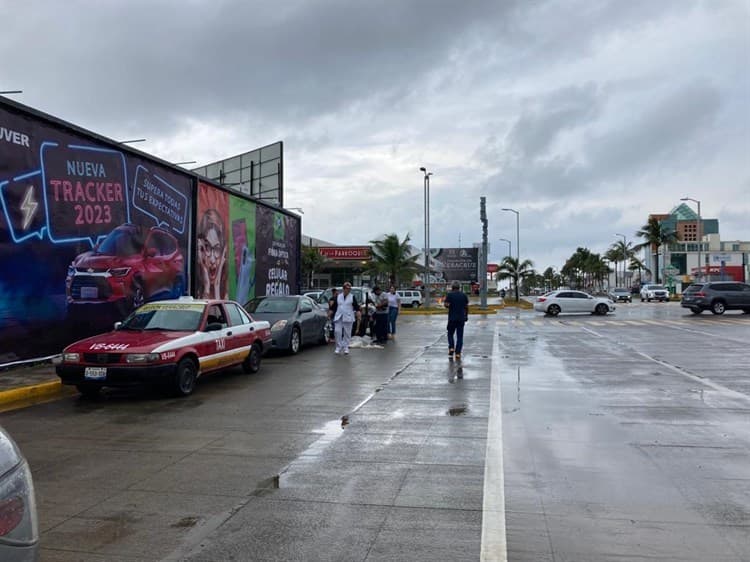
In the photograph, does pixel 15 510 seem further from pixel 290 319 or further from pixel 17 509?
pixel 290 319

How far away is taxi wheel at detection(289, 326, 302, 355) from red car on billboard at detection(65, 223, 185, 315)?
3.76 meters

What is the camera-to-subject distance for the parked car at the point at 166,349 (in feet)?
29.5

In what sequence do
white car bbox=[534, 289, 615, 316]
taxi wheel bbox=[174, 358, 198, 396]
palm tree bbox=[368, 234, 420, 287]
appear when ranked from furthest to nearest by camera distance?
palm tree bbox=[368, 234, 420, 287], white car bbox=[534, 289, 615, 316], taxi wheel bbox=[174, 358, 198, 396]

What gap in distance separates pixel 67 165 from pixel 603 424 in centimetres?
1132

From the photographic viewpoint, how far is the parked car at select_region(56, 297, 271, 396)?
8992 millimetres

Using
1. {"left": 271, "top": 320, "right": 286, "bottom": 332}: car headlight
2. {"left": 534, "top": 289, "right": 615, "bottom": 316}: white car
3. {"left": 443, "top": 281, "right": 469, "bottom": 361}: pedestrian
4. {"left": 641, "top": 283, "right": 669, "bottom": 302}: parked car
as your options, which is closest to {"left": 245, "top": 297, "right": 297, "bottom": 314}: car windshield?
{"left": 271, "top": 320, "right": 286, "bottom": 332}: car headlight

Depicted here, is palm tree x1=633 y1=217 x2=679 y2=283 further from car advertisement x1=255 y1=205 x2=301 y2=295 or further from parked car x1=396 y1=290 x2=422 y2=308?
car advertisement x1=255 y1=205 x2=301 y2=295

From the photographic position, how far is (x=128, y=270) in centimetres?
1516

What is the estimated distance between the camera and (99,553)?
4.02 meters

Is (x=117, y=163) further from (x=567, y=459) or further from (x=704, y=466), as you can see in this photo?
(x=704, y=466)

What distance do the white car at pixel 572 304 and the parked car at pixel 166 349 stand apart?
88.8ft

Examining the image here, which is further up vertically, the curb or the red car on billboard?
the red car on billboard

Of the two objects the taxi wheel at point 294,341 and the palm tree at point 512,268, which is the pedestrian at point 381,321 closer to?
the taxi wheel at point 294,341

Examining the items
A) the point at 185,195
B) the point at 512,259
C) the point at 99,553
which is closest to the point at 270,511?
the point at 99,553
